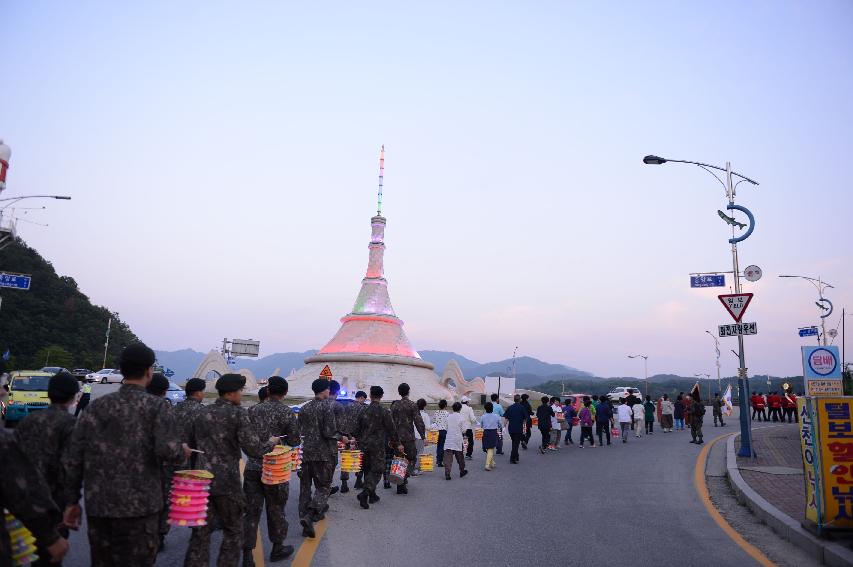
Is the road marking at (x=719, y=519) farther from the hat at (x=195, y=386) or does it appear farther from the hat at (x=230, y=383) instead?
the hat at (x=195, y=386)

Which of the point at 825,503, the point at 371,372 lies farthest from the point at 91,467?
the point at 371,372

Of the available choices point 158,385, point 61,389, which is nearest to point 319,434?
point 158,385

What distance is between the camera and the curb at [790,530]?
629 cm

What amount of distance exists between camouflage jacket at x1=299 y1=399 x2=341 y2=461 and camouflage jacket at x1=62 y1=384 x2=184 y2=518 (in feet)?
13.7

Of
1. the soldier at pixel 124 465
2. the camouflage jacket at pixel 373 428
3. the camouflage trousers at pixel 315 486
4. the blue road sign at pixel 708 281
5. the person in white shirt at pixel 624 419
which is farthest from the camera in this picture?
Answer: the person in white shirt at pixel 624 419

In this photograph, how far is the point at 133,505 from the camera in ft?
14.0

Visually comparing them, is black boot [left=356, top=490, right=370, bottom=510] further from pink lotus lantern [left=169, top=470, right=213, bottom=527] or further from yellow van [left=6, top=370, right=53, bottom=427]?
yellow van [left=6, top=370, right=53, bottom=427]

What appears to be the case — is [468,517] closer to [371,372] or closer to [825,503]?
[825,503]

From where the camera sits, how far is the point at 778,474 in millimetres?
11992

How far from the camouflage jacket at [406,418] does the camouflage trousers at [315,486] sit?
2807mm

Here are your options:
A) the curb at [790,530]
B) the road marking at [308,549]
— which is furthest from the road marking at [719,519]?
the road marking at [308,549]

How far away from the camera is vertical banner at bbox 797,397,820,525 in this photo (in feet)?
Result: 23.1

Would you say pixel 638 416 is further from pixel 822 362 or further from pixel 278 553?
pixel 278 553

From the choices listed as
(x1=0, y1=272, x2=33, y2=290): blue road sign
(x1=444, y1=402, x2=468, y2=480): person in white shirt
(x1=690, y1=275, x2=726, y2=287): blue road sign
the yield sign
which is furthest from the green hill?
the yield sign
